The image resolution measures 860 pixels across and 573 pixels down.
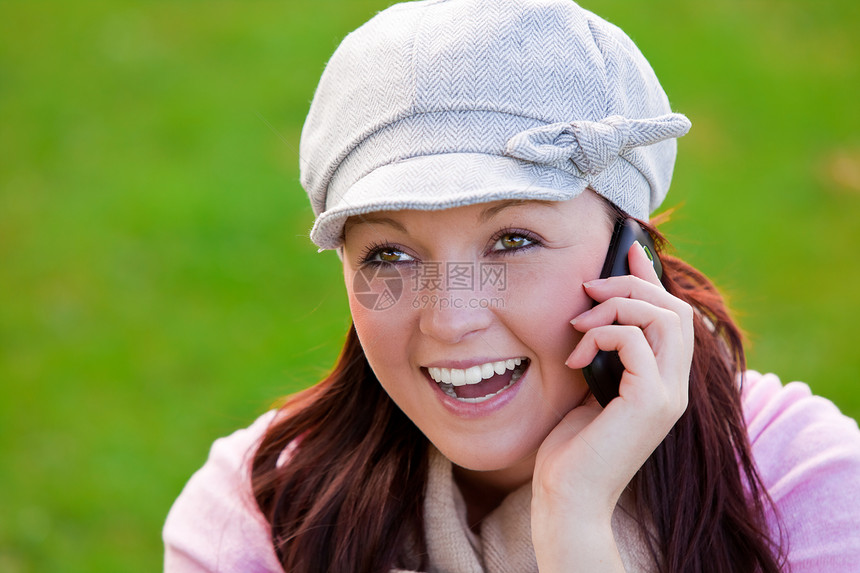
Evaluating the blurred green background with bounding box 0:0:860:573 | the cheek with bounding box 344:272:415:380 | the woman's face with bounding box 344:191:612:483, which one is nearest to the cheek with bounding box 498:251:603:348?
the woman's face with bounding box 344:191:612:483

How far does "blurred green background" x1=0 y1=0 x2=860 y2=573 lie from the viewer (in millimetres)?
4414

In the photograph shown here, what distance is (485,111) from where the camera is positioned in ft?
5.66

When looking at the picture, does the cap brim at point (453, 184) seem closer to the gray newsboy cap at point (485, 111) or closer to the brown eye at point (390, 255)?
the gray newsboy cap at point (485, 111)

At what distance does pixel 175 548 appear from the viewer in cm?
234

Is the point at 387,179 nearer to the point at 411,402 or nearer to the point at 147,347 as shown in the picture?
the point at 411,402

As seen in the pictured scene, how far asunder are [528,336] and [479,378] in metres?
0.14

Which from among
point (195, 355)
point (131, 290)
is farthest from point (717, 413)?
point (131, 290)

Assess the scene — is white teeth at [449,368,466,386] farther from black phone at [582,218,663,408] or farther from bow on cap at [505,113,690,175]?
bow on cap at [505,113,690,175]

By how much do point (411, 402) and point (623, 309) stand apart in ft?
1.63

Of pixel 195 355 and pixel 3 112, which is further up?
pixel 3 112

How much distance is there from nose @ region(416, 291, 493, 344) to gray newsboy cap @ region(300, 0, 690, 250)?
22 centimetres

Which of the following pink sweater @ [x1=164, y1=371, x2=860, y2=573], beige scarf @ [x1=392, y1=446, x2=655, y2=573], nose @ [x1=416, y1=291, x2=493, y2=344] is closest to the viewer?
nose @ [x1=416, y1=291, x2=493, y2=344]

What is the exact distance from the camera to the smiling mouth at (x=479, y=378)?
1.89m

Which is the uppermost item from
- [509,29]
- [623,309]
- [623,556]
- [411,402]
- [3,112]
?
[3,112]
